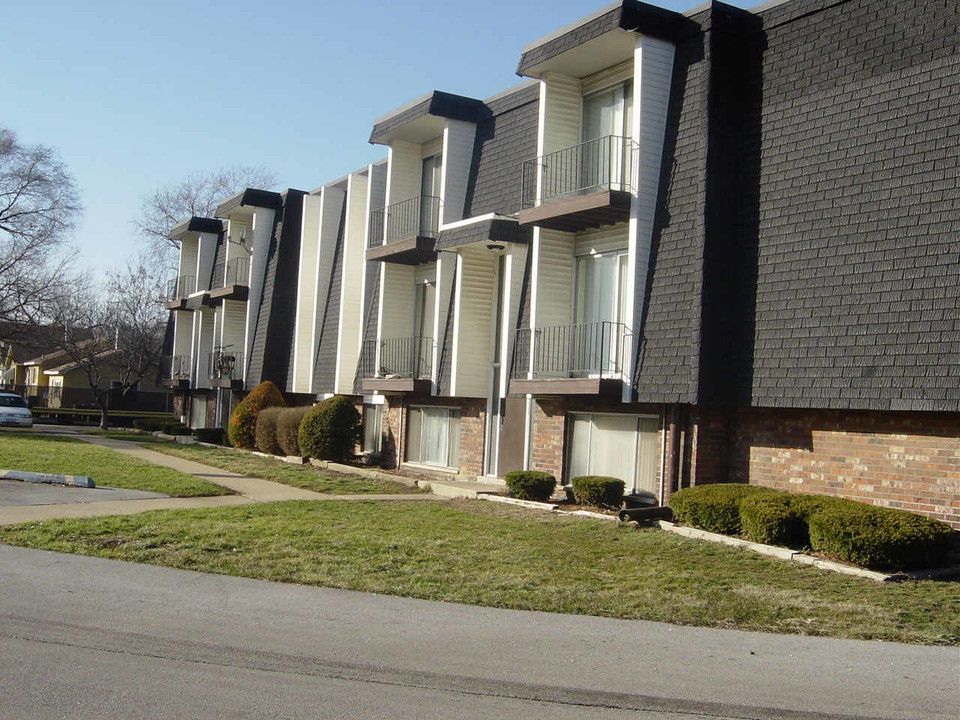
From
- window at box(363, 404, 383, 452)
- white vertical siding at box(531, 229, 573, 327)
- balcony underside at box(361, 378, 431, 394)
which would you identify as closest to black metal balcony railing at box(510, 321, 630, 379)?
white vertical siding at box(531, 229, 573, 327)

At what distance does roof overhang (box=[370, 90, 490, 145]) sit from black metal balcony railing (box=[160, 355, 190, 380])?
1936 centimetres

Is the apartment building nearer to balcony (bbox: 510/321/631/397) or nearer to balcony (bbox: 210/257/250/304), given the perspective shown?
balcony (bbox: 510/321/631/397)

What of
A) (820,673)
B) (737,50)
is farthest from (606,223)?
(820,673)

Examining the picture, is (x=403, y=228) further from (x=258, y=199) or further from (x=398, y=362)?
(x=258, y=199)

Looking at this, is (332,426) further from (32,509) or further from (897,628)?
(897,628)

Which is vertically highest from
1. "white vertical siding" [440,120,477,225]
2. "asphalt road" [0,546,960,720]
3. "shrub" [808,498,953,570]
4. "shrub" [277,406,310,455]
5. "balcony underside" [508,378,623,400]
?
"white vertical siding" [440,120,477,225]

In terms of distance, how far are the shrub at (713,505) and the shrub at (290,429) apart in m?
13.5

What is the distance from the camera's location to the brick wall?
11.9 metres

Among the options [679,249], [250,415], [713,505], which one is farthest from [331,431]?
[713,505]

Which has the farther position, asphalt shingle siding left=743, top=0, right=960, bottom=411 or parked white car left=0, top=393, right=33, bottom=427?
parked white car left=0, top=393, right=33, bottom=427

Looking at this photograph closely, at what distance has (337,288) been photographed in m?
28.2

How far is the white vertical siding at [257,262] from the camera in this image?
32.9m

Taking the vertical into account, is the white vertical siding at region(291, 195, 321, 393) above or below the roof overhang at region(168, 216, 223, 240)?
below

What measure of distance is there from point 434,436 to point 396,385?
58.9 inches
